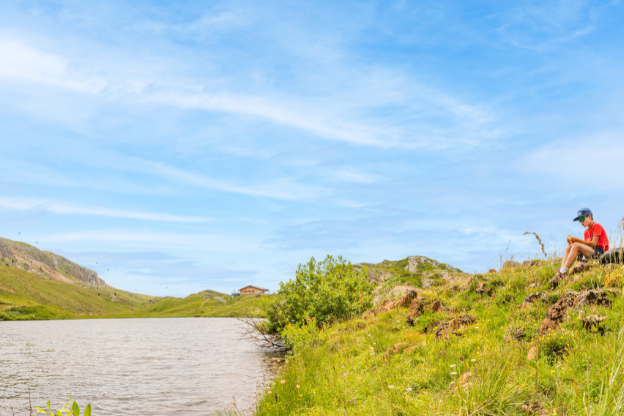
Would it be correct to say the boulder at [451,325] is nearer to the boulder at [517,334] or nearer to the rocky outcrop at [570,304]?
the boulder at [517,334]

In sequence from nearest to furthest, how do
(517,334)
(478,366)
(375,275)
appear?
(478,366)
(517,334)
(375,275)

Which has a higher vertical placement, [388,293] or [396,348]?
[388,293]

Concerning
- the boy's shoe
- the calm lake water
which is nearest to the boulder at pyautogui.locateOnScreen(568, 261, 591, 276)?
the boy's shoe

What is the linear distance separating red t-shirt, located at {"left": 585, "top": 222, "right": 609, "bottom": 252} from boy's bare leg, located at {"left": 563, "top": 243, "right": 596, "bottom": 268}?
0.60 metres

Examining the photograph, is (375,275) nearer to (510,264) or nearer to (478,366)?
(510,264)

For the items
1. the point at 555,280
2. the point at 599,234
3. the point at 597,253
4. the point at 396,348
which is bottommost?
the point at 396,348

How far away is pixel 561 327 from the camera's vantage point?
10.8 metres

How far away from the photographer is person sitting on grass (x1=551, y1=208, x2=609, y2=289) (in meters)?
15.8

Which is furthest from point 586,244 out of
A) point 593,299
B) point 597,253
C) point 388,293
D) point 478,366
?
point 388,293

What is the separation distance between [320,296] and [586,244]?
2333 centimetres

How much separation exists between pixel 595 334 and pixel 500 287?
7805mm

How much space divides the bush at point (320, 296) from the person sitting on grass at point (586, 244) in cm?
1936

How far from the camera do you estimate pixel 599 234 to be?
16219mm

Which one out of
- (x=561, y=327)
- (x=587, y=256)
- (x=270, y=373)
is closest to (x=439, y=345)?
(x=561, y=327)
